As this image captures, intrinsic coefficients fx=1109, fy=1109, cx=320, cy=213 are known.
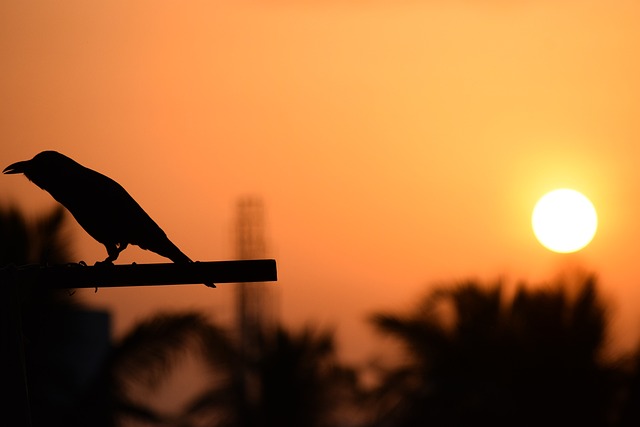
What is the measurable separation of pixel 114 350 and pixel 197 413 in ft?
23.6

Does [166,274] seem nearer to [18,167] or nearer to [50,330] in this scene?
[18,167]

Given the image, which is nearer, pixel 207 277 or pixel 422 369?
pixel 207 277

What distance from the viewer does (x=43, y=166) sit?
207 inches

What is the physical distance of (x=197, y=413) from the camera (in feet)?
85.5

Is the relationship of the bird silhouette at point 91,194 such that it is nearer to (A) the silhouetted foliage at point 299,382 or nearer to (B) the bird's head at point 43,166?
(B) the bird's head at point 43,166

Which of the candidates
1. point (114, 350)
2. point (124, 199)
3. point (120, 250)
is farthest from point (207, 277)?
point (114, 350)

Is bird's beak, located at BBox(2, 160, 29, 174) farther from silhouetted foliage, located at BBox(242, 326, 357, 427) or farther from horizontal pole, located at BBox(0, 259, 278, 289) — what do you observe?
silhouetted foliage, located at BBox(242, 326, 357, 427)

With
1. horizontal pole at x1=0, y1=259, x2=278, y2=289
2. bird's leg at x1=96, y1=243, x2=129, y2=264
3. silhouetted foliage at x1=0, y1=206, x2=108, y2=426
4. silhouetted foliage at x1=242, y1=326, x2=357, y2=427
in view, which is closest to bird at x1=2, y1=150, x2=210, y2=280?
bird's leg at x1=96, y1=243, x2=129, y2=264

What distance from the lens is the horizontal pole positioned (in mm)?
3309

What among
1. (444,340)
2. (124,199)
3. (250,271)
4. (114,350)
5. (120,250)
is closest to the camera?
(250,271)

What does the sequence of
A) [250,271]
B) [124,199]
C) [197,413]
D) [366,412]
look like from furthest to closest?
[197,413], [366,412], [124,199], [250,271]

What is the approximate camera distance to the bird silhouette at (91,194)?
5.27 m

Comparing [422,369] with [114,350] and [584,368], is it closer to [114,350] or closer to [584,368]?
[584,368]

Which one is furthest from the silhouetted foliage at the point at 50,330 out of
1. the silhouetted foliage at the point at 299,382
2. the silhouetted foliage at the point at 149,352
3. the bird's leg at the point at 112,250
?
the bird's leg at the point at 112,250
